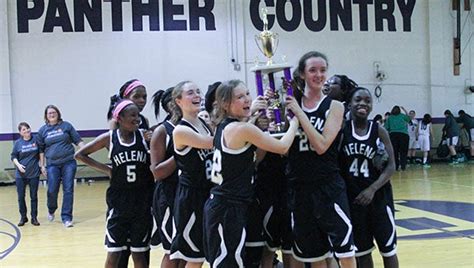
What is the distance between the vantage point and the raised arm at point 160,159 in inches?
146

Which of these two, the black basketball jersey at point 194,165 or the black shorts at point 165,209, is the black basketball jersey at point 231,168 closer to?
the black basketball jersey at point 194,165

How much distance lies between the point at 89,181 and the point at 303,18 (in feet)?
23.1

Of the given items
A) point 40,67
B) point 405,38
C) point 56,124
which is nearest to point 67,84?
point 40,67

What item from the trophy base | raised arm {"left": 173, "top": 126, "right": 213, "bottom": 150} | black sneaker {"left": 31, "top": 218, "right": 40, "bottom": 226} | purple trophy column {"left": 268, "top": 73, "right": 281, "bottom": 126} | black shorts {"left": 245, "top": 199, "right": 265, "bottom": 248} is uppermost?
the trophy base

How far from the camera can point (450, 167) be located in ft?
47.2

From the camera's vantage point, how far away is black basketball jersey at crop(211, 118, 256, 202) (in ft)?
10.6

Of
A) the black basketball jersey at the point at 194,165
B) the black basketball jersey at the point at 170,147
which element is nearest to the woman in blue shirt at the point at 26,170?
the black basketball jersey at the point at 170,147

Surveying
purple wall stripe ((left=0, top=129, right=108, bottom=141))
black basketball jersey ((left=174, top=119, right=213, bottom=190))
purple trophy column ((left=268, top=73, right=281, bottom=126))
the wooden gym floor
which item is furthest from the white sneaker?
purple wall stripe ((left=0, top=129, right=108, bottom=141))

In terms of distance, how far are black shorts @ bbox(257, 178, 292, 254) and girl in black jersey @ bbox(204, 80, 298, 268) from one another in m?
0.69

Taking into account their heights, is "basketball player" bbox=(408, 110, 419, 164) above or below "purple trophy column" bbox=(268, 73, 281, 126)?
below

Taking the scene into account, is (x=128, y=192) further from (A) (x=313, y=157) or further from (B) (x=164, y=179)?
(A) (x=313, y=157)

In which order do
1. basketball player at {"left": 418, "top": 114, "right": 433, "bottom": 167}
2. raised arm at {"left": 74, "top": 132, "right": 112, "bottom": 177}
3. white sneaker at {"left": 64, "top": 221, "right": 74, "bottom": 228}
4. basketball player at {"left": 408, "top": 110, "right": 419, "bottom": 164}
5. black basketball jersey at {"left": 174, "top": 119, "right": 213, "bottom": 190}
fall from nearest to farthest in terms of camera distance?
black basketball jersey at {"left": 174, "top": 119, "right": 213, "bottom": 190}
raised arm at {"left": 74, "top": 132, "right": 112, "bottom": 177}
white sneaker at {"left": 64, "top": 221, "right": 74, "bottom": 228}
basketball player at {"left": 418, "top": 114, "right": 433, "bottom": 167}
basketball player at {"left": 408, "top": 110, "right": 419, "bottom": 164}

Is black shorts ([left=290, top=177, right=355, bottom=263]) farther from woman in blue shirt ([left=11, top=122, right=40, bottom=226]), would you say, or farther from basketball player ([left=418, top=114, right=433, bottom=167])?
basketball player ([left=418, top=114, right=433, bottom=167])

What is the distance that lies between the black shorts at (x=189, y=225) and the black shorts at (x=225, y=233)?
0.30 metres
